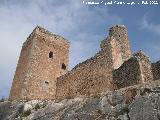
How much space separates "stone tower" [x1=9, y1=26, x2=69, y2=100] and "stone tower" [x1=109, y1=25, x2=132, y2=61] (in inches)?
188

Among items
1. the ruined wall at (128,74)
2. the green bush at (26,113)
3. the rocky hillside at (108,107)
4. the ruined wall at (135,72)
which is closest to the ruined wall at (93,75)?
the ruined wall at (128,74)

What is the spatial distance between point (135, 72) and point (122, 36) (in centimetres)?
987

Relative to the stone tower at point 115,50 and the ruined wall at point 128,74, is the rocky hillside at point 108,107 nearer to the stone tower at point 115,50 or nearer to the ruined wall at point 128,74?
the ruined wall at point 128,74

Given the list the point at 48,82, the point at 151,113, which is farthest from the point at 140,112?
the point at 48,82

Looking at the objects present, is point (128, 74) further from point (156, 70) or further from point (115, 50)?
point (115, 50)

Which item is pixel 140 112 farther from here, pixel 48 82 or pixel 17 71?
pixel 17 71

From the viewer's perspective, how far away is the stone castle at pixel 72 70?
1936cm

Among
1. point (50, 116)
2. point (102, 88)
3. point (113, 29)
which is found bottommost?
point (50, 116)

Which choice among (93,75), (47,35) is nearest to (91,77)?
(93,75)

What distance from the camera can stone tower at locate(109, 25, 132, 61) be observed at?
2685 centimetres

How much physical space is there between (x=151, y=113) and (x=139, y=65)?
7.13m

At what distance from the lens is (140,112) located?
1208 centimetres

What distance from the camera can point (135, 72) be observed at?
18750mm

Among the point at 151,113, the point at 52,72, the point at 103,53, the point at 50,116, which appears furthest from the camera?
the point at 52,72
